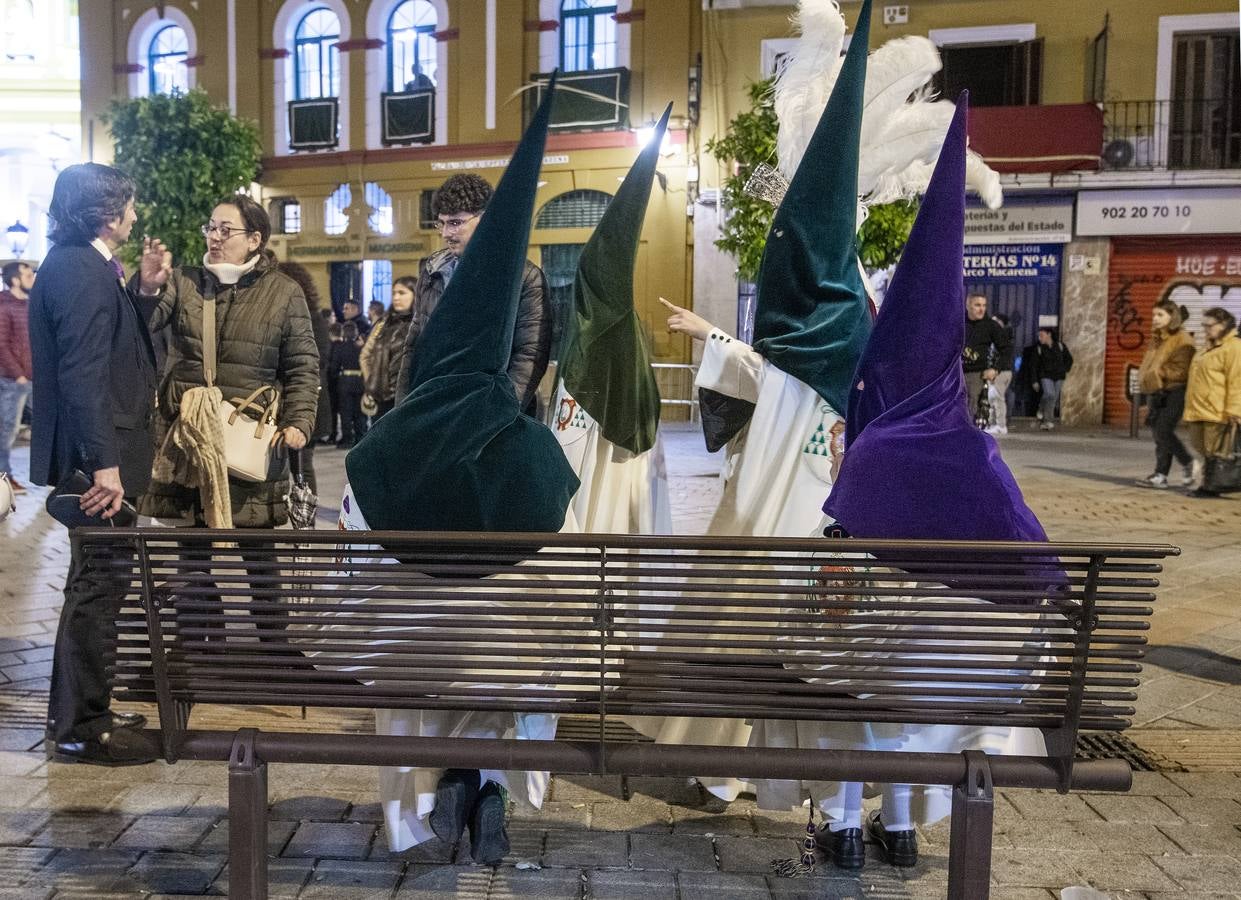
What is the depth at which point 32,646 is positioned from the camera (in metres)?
5.89

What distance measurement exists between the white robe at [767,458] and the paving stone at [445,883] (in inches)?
32.7

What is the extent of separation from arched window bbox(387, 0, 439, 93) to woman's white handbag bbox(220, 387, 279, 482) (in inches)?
845

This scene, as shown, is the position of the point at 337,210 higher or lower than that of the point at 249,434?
higher

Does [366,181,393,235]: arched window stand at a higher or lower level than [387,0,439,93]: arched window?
lower

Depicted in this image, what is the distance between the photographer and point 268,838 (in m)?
3.44

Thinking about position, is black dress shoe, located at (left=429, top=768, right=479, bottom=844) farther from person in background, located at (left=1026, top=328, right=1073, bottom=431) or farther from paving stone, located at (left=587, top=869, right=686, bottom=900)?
person in background, located at (left=1026, top=328, right=1073, bottom=431)

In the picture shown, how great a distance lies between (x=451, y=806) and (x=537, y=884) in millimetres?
319

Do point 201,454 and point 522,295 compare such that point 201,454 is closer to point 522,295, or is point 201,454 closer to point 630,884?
point 522,295

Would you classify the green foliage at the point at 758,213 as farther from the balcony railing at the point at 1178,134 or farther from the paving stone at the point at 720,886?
the balcony railing at the point at 1178,134

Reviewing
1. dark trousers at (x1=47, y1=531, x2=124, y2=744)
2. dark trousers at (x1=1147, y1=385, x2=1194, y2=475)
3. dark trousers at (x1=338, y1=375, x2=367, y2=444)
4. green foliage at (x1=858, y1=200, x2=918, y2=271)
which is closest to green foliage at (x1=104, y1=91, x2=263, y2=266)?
dark trousers at (x1=338, y1=375, x2=367, y2=444)

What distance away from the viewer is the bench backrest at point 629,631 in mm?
2641

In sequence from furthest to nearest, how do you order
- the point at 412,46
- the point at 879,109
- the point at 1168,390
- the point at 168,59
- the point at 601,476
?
the point at 168,59 → the point at 412,46 → the point at 1168,390 → the point at 879,109 → the point at 601,476

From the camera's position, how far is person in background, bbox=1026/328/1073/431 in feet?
69.9

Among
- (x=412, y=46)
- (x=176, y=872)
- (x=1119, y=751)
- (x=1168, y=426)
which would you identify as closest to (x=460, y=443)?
(x=176, y=872)
